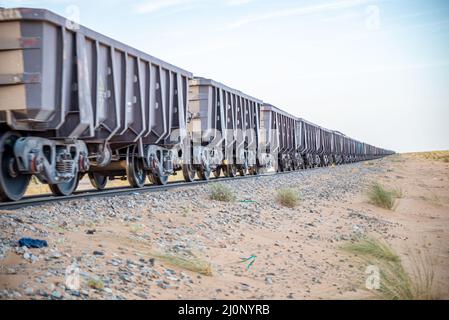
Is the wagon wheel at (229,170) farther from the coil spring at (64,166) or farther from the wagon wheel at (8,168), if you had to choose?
the wagon wheel at (8,168)

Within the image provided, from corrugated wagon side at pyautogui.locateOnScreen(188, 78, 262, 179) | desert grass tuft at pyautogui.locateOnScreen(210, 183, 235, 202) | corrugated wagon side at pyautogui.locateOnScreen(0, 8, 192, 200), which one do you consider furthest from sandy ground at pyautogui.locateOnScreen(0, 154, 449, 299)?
corrugated wagon side at pyautogui.locateOnScreen(188, 78, 262, 179)

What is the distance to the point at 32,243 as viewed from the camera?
174 inches

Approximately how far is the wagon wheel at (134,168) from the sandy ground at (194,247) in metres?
2.07

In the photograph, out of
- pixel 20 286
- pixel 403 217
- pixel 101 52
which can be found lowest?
pixel 403 217

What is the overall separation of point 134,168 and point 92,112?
10.5 ft

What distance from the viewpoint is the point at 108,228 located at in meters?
5.68

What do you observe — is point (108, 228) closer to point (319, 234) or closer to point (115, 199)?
point (115, 199)

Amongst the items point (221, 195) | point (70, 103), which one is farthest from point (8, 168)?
point (221, 195)

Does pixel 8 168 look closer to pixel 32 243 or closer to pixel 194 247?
pixel 32 243

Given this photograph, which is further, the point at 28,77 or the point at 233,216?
the point at 233,216

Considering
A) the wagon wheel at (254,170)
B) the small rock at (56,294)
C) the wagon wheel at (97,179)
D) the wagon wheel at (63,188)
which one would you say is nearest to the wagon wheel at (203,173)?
the wagon wheel at (97,179)

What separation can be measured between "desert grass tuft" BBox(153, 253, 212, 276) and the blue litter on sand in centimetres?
112

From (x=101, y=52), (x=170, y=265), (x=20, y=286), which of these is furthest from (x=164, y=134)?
(x=20, y=286)
